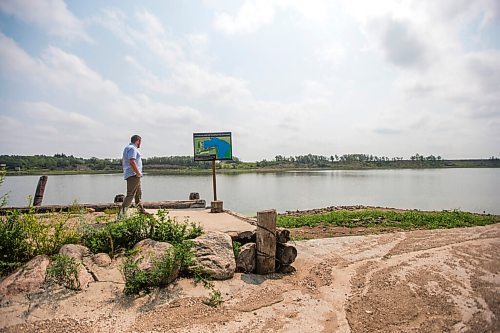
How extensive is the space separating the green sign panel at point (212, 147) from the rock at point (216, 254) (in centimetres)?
395

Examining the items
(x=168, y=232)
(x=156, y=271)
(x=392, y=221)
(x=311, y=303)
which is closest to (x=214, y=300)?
(x=156, y=271)

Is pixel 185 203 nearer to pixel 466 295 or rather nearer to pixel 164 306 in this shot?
pixel 164 306

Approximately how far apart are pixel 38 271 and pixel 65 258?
→ 405mm

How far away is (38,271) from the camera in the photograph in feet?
13.9

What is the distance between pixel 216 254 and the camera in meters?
5.20

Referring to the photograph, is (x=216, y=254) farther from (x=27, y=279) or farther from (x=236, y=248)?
(x=27, y=279)

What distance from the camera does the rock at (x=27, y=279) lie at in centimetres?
396

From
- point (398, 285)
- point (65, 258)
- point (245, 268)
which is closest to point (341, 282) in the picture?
point (398, 285)

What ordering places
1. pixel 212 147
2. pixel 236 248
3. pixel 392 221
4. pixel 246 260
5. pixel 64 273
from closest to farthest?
pixel 64 273
pixel 246 260
pixel 236 248
pixel 212 147
pixel 392 221

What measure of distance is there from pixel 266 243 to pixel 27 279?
11.4ft

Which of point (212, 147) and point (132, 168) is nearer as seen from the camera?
point (132, 168)

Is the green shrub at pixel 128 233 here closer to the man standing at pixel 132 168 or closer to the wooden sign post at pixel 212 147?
the man standing at pixel 132 168

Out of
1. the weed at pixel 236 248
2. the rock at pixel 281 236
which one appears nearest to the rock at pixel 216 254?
the weed at pixel 236 248

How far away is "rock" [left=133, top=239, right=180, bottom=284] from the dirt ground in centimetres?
21
